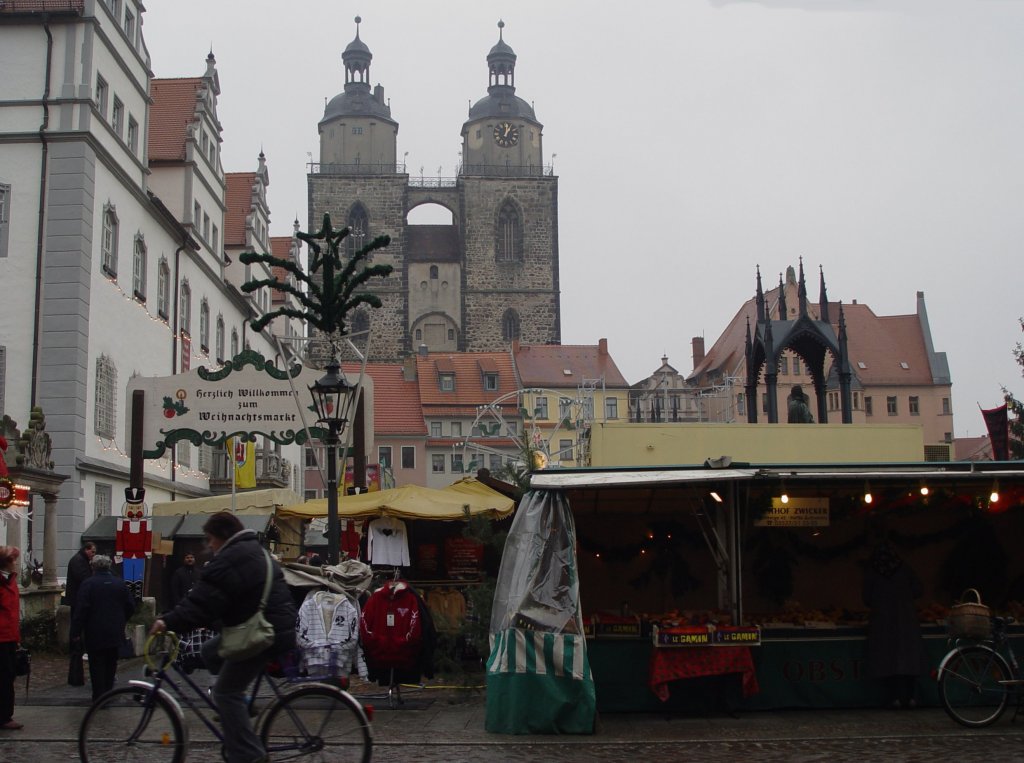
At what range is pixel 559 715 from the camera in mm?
11586

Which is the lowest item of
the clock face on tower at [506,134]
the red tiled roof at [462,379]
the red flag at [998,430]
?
the red flag at [998,430]

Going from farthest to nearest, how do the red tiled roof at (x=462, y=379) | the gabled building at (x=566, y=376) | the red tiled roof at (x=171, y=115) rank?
the red tiled roof at (x=462, y=379)
the gabled building at (x=566, y=376)
the red tiled roof at (x=171, y=115)

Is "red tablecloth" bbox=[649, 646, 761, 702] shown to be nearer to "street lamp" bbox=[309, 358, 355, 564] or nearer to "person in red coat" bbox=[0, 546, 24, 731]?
"street lamp" bbox=[309, 358, 355, 564]

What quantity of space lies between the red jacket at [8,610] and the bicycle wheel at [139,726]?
388 centimetres

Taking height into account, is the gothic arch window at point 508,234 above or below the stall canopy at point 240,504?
above

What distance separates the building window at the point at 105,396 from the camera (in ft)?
92.3

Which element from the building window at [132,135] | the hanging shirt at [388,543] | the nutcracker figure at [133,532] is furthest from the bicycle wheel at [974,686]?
the building window at [132,135]

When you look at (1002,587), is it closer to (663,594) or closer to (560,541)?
(663,594)

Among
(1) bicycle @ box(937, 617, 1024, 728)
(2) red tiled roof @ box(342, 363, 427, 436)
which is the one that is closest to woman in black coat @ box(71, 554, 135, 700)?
(1) bicycle @ box(937, 617, 1024, 728)

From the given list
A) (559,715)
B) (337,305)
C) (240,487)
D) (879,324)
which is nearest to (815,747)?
(559,715)

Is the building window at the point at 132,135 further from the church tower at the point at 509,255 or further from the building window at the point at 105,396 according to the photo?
the church tower at the point at 509,255

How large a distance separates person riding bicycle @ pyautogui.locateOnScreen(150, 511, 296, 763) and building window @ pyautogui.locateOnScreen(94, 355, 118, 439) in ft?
69.6

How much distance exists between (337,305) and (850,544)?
24.4 ft

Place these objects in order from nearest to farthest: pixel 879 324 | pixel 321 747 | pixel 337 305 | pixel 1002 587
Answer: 1. pixel 321 747
2. pixel 1002 587
3. pixel 337 305
4. pixel 879 324
